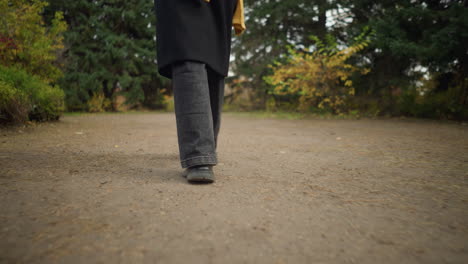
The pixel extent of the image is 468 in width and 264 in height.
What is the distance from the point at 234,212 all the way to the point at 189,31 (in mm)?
1074

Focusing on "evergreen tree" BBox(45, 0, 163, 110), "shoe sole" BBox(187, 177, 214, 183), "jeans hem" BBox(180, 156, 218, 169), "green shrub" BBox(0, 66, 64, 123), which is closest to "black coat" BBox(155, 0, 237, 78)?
"jeans hem" BBox(180, 156, 218, 169)

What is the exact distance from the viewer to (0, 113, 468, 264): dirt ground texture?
890 mm

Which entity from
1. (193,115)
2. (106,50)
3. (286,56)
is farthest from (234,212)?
(106,50)

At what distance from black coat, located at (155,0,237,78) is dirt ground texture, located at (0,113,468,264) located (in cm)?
76

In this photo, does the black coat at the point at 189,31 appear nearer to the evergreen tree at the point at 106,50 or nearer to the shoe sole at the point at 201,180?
the shoe sole at the point at 201,180

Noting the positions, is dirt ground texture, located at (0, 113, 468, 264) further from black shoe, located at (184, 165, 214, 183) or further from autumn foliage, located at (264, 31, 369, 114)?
autumn foliage, located at (264, 31, 369, 114)

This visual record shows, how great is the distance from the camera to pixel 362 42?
22.6 feet

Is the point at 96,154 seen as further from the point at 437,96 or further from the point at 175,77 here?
the point at 437,96

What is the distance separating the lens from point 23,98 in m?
4.15

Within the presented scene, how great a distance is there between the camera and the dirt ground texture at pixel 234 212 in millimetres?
890

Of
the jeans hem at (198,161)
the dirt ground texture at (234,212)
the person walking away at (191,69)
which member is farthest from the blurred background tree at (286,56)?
the jeans hem at (198,161)

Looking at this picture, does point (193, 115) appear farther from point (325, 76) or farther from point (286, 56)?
point (286, 56)

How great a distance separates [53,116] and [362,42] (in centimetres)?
718

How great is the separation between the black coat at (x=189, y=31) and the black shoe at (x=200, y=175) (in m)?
0.65
